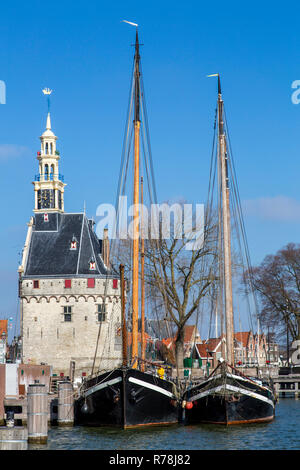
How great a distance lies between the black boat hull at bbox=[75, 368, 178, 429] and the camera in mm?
31188

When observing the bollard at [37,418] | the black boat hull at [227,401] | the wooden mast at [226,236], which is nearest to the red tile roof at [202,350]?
the wooden mast at [226,236]

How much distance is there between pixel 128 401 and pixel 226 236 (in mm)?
10746

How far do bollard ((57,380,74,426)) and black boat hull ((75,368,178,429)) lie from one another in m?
1.12

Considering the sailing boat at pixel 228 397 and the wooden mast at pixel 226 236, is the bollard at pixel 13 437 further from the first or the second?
the wooden mast at pixel 226 236

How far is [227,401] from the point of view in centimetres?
3216

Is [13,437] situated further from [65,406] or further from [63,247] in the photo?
[63,247]

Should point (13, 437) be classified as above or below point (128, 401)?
below

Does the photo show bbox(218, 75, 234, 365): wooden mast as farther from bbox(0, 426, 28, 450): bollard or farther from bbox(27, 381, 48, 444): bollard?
bbox(0, 426, 28, 450): bollard

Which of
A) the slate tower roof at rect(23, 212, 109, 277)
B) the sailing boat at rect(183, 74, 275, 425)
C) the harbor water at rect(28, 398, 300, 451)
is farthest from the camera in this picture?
the slate tower roof at rect(23, 212, 109, 277)

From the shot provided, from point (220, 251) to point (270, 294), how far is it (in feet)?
108

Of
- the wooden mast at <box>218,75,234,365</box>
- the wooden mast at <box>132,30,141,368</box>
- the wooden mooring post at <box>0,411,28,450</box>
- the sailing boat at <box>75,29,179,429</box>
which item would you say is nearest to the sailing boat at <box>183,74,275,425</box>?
the wooden mast at <box>218,75,234,365</box>

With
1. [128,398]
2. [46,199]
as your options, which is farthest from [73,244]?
[128,398]

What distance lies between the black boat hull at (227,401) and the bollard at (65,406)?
5616 mm
